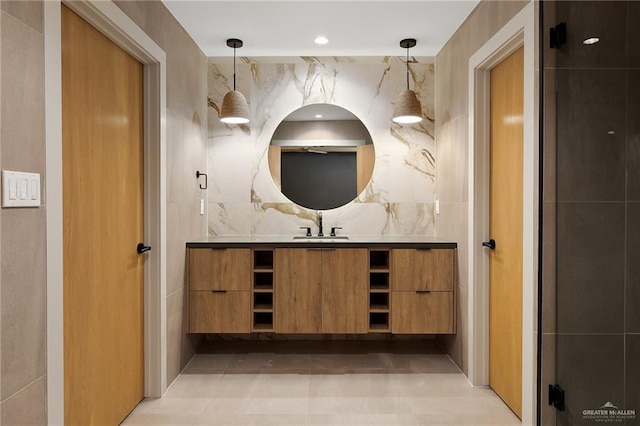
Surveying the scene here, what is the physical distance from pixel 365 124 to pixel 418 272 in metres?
1.34

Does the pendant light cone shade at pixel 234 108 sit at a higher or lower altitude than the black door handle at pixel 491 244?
higher

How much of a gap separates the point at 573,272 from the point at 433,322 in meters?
1.54

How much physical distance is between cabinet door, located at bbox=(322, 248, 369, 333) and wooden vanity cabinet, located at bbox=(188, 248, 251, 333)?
21.4 inches

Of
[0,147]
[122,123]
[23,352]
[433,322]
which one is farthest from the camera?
[433,322]

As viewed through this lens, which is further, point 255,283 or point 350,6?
point 255,283

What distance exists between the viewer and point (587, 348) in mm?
1676

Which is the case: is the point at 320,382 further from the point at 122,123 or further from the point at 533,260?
the point at 122,123

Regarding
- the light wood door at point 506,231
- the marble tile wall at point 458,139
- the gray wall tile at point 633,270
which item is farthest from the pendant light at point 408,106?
the gray wall tile at point 633,270

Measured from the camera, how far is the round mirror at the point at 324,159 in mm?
3771

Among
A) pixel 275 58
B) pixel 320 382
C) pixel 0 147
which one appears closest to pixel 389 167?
pixel 275 58

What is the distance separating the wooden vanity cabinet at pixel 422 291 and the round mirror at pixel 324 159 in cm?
85

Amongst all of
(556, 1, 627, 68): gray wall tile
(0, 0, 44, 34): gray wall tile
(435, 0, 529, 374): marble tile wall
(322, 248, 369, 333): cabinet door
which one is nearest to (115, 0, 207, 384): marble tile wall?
(0, 0, 44, 34): gray wall tile

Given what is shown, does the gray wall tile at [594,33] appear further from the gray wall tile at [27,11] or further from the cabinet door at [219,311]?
the cabinet door at [219,311]

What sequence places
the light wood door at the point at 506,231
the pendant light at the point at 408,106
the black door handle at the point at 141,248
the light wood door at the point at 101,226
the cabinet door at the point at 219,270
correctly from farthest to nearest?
the pendant light at the point at 408,106 → the cabinet door at the point at 219,270 → the black door handle at the point at 141,248 → the light wood door at the point at 506,231 → the light wood door at the point at 101,226
